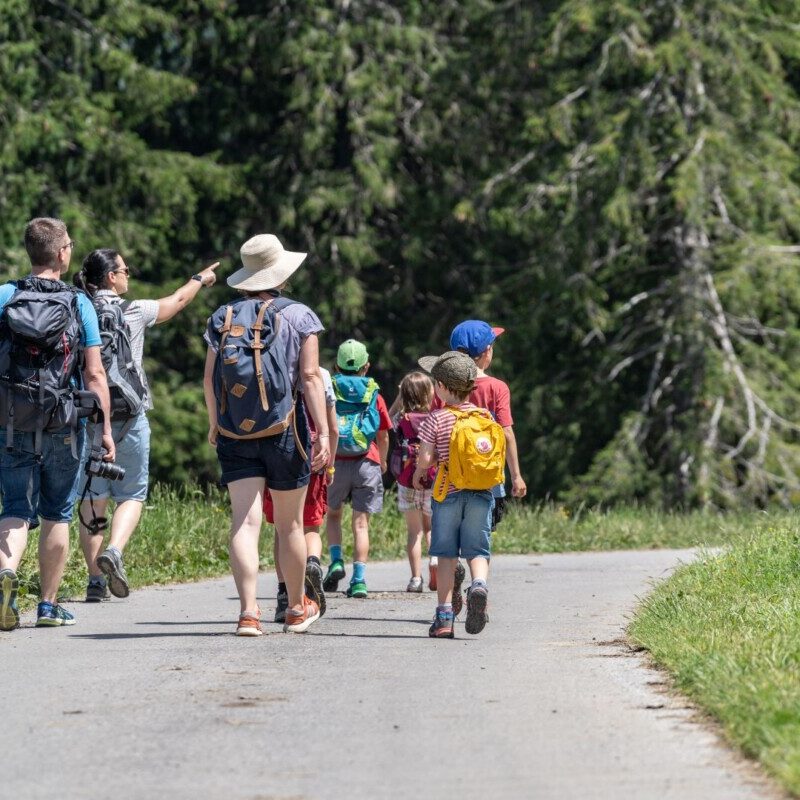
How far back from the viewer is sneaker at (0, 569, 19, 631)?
8.52 metres

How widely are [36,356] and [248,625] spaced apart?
164 centimetres

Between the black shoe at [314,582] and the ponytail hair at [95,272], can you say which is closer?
the black shoe at [314,582]

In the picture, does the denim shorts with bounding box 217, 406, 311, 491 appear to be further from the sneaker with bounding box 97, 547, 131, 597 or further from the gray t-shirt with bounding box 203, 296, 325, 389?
the sneaker with bounding box 97, 547, 131, 597

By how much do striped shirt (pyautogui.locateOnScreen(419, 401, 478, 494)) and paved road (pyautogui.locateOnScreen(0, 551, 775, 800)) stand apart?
91cm

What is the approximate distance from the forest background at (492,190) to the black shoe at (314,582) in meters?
12.6

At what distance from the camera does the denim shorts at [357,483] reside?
11.2 meters

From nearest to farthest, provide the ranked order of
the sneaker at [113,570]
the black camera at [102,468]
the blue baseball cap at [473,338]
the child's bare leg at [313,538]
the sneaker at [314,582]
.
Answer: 1. the black camera at [102,468]
2. the sneaker at [314,582]
3. the sneaker at [113,570]
4. the child's bare leg at [313,538]
5. the blue baseball cap at [473,338]

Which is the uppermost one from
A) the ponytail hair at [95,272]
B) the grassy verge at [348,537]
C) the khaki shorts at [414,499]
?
the ponytail hair at [95,272]

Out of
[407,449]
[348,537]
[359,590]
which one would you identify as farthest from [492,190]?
[359,590]

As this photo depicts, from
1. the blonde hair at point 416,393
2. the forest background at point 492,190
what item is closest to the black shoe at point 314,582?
the blonde hair at point 416,393

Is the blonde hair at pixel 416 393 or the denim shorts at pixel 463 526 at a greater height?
the blonde hair at pixel 416 393

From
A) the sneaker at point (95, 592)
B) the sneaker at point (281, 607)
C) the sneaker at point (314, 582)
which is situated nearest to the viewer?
the sneaker at point (314, 582)

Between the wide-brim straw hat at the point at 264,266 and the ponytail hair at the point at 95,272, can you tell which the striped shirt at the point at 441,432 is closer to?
the wide-brim straw hat at the point at 264,266

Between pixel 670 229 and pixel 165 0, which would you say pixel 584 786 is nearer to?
pixel 670 229
